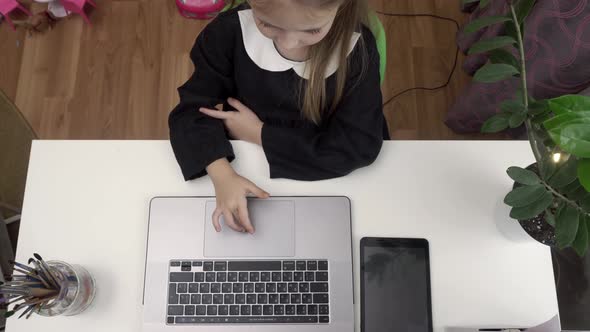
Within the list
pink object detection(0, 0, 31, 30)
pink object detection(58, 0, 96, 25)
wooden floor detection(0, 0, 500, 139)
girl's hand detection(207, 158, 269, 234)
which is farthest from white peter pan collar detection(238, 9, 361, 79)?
pink object detection(0, 0, 31, 30)

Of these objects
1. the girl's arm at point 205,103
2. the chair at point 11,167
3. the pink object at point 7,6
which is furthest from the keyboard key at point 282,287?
the pink object at point 7,6

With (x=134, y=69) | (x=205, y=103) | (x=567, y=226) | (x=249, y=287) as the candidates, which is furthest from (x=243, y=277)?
(x=134, y=69)

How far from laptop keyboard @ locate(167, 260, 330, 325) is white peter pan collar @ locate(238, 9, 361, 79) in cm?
36

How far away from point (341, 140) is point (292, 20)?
25cm

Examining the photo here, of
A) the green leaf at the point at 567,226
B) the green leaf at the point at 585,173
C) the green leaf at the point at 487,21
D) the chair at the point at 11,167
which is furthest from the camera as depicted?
the chair at the point at 11,167

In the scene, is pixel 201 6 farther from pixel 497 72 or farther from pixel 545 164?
pixel 545 164

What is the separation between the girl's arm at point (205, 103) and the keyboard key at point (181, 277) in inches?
6.3

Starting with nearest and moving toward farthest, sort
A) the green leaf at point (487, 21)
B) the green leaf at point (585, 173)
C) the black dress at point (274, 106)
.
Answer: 1. the green leaf at point (585, 173)
2. the green leaf at point (487, 21)
3. the black dress at point (274, 106)

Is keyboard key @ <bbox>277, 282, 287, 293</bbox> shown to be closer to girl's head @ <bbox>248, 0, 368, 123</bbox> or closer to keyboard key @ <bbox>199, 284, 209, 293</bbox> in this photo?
keyboard key @ <bbox>199, 284, 209, 293</bbox>

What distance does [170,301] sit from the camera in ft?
2.27

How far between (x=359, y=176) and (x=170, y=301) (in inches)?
14.7

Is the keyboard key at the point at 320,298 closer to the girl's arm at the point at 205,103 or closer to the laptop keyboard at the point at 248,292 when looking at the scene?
the laptop keyboard at the point at 248,292

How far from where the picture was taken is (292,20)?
610 mm

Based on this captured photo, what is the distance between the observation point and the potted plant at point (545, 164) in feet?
1.54
